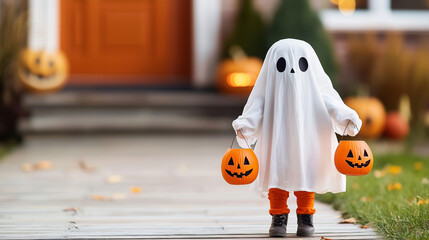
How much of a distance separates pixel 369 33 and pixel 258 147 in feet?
18.1

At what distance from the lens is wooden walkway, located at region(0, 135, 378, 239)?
3.29 meters

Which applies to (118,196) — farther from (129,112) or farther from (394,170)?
(129,112)

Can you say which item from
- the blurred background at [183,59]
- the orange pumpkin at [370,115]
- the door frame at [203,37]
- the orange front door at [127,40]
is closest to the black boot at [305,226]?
the blurred background at [183,59]

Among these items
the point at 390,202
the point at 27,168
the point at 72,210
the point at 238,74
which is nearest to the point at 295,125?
the point at 390,202

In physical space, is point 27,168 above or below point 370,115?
below

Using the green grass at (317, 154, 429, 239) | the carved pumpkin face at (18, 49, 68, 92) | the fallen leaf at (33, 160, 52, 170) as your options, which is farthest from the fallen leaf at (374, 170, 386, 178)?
the carved pumpkin face at (18, 49, 68, 92)

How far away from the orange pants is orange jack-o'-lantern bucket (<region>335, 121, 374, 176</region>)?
Answer: 0.25 m

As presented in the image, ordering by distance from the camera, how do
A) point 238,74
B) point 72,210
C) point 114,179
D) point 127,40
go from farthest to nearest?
point 127,40 < point 238,74 < point 114,179 < point 72,210

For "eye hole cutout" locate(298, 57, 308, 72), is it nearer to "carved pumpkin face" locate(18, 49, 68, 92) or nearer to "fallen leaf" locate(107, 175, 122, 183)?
"fallen leaf" locate(107, 175, 122, 183)

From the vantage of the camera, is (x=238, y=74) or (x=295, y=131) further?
(x=238, y=74)

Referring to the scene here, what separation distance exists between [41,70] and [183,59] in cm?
193

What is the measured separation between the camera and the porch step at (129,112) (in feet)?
25.1

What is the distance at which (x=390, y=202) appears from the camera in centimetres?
374

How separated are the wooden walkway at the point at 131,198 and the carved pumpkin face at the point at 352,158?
344mm
